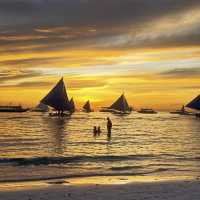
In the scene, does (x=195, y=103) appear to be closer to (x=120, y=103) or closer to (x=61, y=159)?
(x=120, y=103)

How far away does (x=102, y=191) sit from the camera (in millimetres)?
17094

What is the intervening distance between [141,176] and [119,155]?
12.2m

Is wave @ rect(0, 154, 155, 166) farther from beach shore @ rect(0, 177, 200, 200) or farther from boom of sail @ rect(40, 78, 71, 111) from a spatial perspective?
boom of sail @ rect(40, 78, 71, 111)

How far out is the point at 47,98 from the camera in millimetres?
104375

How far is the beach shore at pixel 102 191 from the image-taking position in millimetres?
15625

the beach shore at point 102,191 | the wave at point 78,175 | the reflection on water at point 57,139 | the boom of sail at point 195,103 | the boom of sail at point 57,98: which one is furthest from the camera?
the boom of sail at point 195,103

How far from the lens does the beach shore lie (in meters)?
15.6

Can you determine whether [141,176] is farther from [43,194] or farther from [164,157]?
[164,157]

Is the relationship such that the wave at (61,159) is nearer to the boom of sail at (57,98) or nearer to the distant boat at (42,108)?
the boom of sail at (57,98)

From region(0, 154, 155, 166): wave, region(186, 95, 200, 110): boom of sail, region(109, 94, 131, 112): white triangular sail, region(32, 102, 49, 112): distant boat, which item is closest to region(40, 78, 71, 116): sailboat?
region(186, 95, 200, 110): boom of sail

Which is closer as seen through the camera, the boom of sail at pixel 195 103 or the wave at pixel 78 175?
the wave at pixel 78 175

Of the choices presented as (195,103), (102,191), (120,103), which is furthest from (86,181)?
(120,103)

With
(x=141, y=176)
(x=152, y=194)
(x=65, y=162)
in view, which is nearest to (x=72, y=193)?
(x=152, y=194)

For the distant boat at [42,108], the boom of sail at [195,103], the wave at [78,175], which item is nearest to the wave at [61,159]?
the wave at [78,175]
